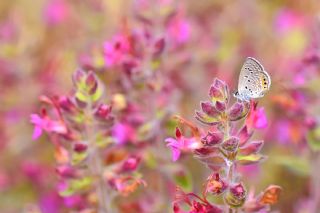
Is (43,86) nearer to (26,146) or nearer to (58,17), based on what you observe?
(26,146)

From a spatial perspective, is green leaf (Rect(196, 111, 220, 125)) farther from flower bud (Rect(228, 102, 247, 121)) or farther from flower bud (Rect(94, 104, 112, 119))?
Result: flower bud (Rect(94, 104, 112, 119))

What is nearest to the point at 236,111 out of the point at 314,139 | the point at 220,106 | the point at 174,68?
the point at 220,106

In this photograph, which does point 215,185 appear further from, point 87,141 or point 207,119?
point 87,141

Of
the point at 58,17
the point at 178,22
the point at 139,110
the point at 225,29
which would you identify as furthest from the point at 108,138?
the point at 58,17

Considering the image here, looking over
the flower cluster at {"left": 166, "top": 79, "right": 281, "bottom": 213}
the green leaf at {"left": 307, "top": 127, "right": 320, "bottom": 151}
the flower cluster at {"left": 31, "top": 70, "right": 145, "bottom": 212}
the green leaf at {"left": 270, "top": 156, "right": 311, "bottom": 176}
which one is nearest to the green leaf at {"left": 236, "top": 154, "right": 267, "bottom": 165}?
the flower cluster at {"left": 166, "top": 79, "right": 281, "bottom": 213}

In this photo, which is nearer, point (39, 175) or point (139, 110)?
point (139, 110)
